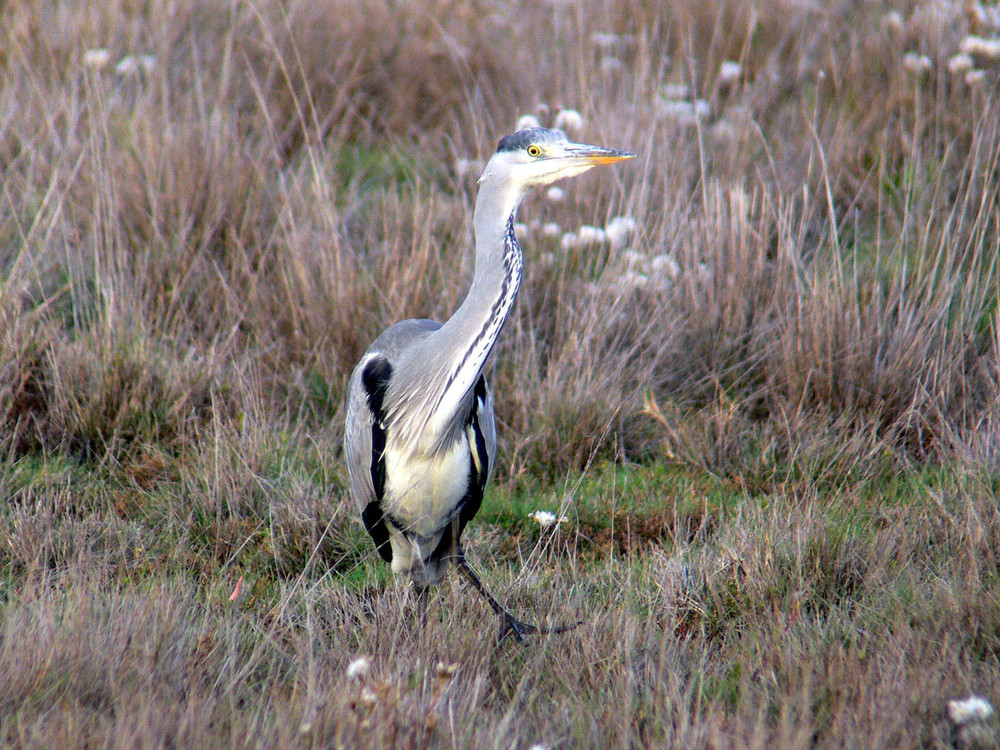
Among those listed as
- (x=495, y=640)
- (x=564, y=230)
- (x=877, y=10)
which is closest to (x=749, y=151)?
(x=564, y=230)

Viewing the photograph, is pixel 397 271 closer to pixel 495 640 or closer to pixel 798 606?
pixel 495 640

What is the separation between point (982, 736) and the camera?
2174 millimetres

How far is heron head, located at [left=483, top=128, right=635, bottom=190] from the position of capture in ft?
9.81

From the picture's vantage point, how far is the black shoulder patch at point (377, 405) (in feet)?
10.8

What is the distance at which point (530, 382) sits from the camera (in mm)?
4332

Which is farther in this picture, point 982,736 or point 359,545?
point 359,545

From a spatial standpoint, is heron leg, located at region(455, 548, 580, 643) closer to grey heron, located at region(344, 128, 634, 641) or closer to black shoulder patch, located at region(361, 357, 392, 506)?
grey heron, located at region(344, 128, 634, 641)

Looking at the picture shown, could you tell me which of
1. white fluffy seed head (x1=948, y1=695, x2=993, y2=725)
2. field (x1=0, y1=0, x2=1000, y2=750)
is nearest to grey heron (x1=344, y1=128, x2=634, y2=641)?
field (x1=0, y1=0, x2=1000, y2=750)

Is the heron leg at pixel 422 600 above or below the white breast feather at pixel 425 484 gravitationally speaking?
below

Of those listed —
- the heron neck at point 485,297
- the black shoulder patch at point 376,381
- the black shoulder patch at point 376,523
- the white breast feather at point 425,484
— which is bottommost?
the black shoulder patch at point 376,523

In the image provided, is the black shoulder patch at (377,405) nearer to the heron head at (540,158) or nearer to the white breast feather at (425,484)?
the white breast feather at (425,484)

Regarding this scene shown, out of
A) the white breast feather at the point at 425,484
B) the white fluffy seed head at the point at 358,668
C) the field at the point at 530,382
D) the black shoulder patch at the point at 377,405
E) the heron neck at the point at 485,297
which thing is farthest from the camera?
the black shoulder patch at the point at 377,405

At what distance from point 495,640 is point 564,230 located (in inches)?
110

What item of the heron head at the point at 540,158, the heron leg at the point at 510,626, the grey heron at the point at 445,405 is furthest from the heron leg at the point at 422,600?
the heron head at the point at 540,158
